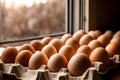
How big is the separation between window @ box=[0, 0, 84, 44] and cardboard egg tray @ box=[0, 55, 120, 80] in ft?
1.26

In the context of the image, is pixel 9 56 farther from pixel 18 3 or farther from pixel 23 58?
pixel 18 3

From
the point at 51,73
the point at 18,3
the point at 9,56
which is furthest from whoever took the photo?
the point at 18,3

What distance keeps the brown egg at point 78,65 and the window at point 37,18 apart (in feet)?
1.66

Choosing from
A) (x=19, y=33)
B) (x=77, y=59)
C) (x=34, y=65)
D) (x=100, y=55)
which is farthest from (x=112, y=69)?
(x=19, y=33)

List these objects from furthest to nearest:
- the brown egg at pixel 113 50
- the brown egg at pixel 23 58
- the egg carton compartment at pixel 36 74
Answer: the brown egg at pixel 113 50, the brown egg at pixel 23 58, the egg carton compartment at pixel 36 74

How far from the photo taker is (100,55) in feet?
3.03

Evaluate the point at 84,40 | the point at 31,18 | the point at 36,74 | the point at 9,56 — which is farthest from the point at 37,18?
the point at 36,74

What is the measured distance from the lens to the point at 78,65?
2.72 feet

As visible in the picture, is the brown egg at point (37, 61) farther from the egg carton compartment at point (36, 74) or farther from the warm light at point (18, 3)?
the warm light at point (18, 3)

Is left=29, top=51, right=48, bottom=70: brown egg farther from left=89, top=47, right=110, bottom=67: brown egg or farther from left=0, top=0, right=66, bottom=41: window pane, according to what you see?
left=0, top=0, right=66, bottom=41: window pane

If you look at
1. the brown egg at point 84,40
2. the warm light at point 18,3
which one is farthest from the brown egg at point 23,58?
the warm light at point 18,3

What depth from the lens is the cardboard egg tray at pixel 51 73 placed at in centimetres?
80

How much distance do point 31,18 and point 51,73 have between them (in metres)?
0.57

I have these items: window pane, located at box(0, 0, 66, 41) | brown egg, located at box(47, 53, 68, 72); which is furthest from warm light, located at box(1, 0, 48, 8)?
brown egg, located at box(47, 53, 68, 72)
